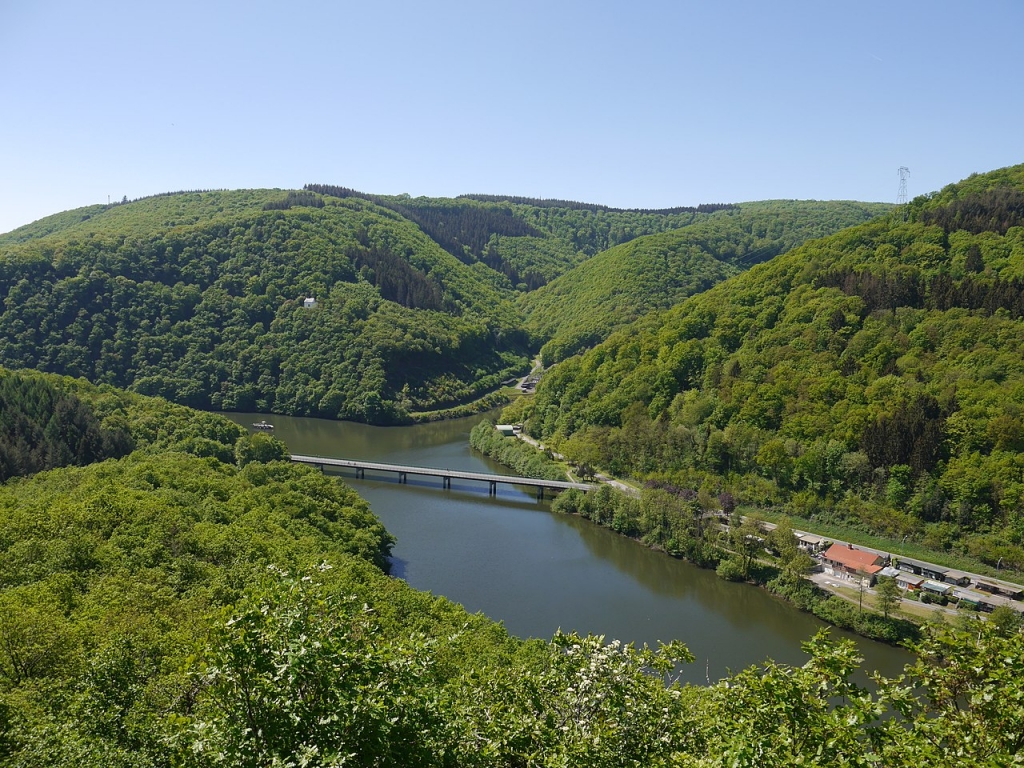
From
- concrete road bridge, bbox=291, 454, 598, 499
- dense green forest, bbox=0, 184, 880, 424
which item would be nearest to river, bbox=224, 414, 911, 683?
concrete road bridge, bbox=291, 454, 598, 499

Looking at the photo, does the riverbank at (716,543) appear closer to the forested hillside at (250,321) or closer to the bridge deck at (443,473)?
the bridge deck at (443,473)

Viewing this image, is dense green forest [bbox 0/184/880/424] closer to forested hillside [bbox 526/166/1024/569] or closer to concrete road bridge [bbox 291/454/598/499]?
concrete road bridge [bbox 291/454/598/499]

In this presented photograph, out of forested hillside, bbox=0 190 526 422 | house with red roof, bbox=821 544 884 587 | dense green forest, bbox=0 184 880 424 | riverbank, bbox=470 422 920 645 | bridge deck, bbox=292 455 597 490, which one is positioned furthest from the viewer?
dense green forest, bbox=0 184 880 424

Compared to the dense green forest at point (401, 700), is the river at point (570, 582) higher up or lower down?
lower down

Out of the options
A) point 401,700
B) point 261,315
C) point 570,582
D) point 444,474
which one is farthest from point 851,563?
point 261,315

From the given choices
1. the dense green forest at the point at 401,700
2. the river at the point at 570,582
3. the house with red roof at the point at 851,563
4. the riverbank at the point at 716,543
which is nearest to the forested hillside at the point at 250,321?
the river at the point at 570,582

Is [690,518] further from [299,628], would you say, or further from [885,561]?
[299,628]
